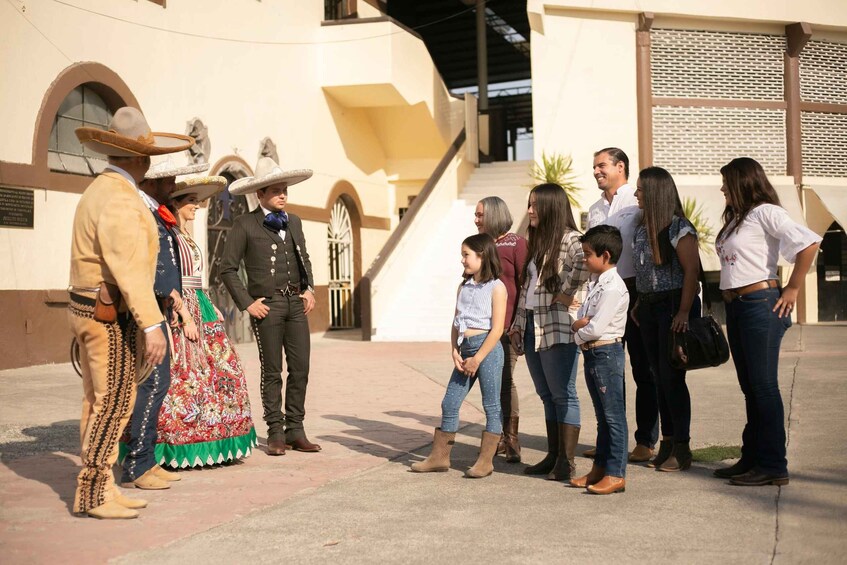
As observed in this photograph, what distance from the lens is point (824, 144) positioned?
65.6 feet

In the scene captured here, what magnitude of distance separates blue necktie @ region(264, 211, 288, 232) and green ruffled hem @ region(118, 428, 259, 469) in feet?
4.77

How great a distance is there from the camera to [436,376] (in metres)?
11.2

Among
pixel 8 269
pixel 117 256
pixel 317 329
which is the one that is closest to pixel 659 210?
pixel 117 256

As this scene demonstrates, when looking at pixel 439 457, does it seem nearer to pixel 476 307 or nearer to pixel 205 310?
pixel 476 307

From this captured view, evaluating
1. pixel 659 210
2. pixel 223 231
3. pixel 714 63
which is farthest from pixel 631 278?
pixel 714 63

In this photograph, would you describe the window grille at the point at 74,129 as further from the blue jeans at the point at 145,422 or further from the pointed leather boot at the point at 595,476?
the pointed leather boot at the point at 595,476

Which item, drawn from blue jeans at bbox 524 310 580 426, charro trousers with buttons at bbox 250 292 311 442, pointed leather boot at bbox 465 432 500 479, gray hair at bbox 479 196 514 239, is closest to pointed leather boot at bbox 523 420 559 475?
blue jeans at bbox 524 310 580 426

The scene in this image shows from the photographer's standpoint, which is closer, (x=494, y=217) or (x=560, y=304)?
(x=560, y=304)

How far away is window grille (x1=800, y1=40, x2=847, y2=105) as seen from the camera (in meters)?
19.8

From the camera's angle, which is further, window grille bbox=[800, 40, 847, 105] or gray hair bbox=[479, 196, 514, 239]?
window grille bbox=[800, 40, 847, 105]

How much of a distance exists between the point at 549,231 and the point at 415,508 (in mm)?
1898

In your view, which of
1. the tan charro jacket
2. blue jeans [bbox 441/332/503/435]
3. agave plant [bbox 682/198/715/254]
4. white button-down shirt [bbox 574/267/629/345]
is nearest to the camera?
the tan charro jacket

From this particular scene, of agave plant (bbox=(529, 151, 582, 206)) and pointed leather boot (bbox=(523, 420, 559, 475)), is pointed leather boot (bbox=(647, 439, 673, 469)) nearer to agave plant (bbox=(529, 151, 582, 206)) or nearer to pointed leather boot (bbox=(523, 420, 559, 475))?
pointed leather boot (bbox=(523, 420, 559, 475))

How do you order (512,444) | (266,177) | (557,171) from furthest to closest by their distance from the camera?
1. (557,171)
2. (266,177)
3. (512,444)
